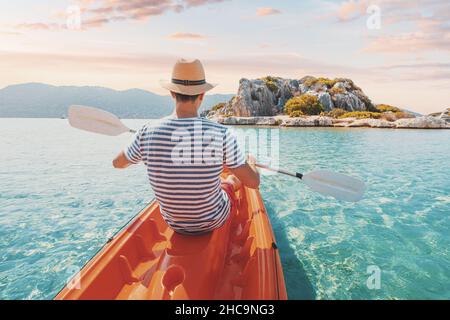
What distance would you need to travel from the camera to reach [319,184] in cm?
371

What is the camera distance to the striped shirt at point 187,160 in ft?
7.32

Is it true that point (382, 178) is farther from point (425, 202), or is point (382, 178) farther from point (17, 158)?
point (17, 158)

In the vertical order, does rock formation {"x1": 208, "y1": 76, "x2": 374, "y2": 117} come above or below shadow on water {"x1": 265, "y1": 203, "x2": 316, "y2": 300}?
above

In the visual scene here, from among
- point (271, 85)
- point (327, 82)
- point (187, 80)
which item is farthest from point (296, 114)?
point (187, 80)

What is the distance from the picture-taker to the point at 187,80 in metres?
2.35

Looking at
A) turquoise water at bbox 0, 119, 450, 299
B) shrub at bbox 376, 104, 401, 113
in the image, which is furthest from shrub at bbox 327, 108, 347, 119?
turquoise water at bbox 0, 119, 450, 299

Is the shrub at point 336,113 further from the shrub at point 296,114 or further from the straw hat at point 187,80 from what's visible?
the straw hat at point 187,80

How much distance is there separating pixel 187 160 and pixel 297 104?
1830 inches

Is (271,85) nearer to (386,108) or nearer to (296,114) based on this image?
(296,114)

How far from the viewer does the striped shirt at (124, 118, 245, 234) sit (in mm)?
2230

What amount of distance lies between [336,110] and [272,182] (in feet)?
136

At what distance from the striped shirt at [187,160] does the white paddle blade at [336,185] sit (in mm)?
1668

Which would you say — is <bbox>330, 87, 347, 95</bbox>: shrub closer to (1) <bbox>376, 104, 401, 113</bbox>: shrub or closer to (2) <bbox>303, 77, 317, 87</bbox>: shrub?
(2) <bbox>303, 77, 317, 87</bbox>: shrub
